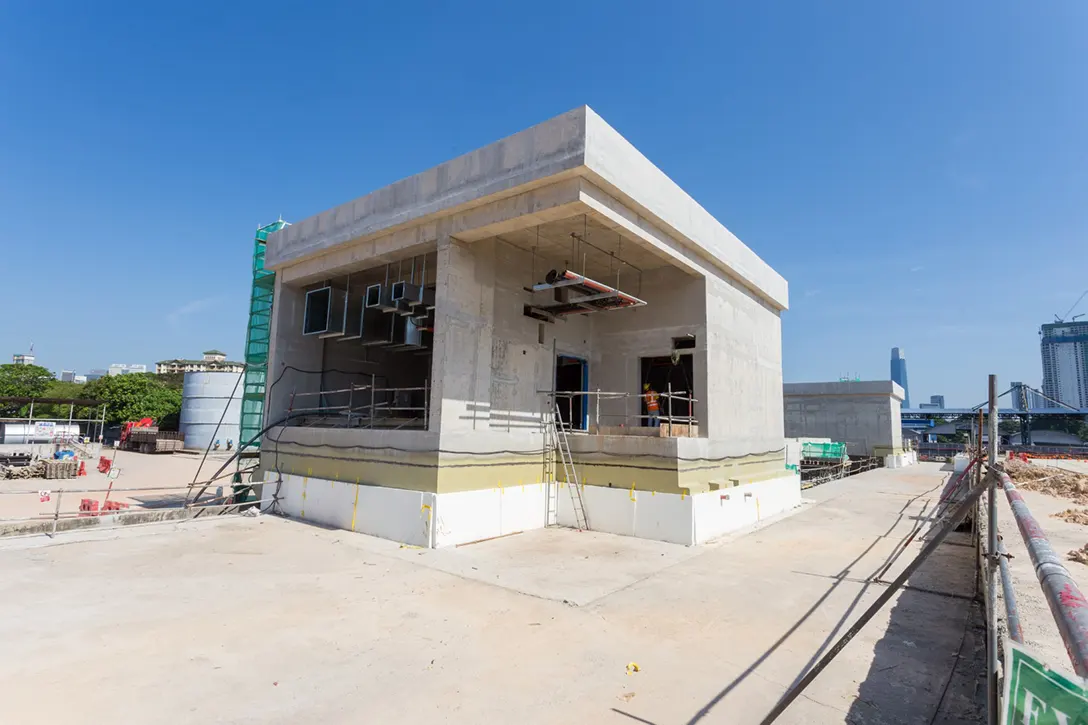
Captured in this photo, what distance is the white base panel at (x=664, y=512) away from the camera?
41.3ft

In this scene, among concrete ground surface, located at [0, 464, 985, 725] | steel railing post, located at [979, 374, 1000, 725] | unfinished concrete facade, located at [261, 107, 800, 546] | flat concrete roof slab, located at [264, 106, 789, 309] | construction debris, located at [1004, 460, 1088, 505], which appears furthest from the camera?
construction debris, located at [1004, 460, 1088, 505]

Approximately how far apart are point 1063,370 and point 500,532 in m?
155

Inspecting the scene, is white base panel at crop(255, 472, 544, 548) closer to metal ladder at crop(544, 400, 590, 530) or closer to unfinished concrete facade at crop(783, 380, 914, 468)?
metal ladder at crop(544, 400, 590, 530)

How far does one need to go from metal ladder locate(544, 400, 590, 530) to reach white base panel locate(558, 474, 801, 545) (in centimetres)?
15

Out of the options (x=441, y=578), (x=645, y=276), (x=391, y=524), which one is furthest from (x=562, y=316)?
(x=441, y=578)

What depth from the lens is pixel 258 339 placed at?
59.3 ft

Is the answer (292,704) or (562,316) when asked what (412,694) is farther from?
(562,316)

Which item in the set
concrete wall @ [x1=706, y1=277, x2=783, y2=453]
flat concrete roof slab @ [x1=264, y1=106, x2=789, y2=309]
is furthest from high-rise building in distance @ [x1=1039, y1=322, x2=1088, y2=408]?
flat concrete roof slab @ [x1=264, y1=106, x2=789, y2=309]

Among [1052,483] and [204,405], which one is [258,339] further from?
[204,405]

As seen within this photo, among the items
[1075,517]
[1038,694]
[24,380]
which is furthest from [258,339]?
[24,380]

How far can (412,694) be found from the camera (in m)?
5.16

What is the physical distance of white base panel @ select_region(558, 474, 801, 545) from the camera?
1258 centimetres

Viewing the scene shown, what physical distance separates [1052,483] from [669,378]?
18.5m

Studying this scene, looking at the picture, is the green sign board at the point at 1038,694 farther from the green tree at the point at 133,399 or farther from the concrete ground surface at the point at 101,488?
the green tree at the point at 133,399
